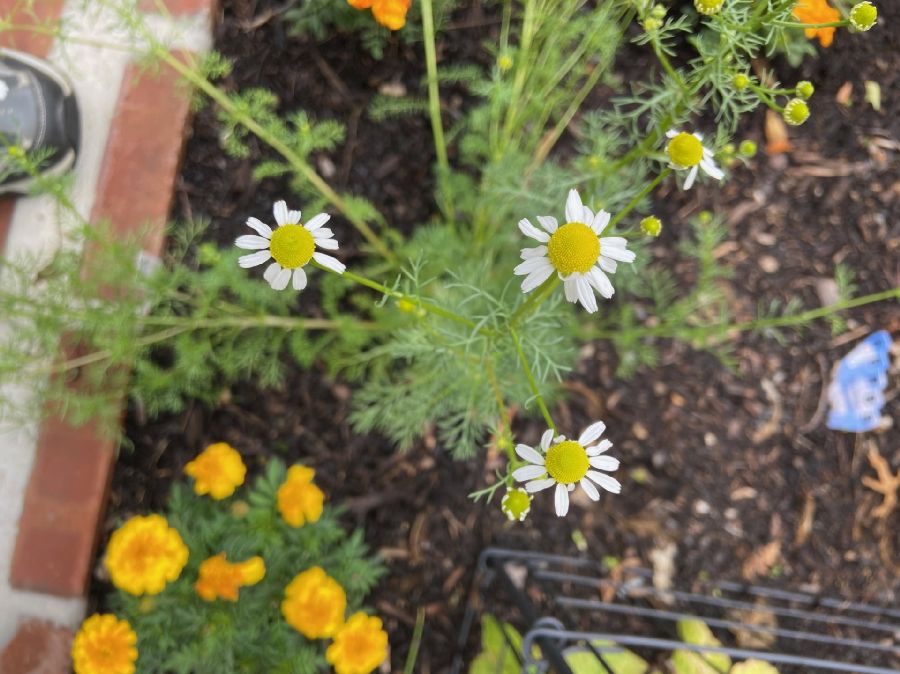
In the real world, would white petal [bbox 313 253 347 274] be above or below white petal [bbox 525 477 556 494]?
above

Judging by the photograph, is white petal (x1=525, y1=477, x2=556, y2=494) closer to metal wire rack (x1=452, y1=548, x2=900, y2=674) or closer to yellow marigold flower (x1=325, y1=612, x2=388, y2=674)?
yellow marigold flower (x1=325, y1=612, x2=388, y2=674)

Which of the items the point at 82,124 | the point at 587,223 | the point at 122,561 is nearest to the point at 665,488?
the point at 587,223

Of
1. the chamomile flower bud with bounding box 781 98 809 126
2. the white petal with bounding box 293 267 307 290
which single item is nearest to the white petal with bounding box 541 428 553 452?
the white petal with bounding box 293 267 307 290

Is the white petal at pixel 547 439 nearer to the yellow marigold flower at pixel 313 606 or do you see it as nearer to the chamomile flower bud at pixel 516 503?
the chamomile flower bud at pixel 516 503

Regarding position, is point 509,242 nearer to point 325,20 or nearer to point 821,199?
point 325,20

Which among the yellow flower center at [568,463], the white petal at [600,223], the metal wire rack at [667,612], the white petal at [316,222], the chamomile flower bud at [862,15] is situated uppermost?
the chamomile flower bud at [862,15]

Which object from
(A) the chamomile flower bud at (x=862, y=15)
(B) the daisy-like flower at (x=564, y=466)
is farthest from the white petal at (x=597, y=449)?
(A) the chamomile flower bud at (x=862, y=15)
